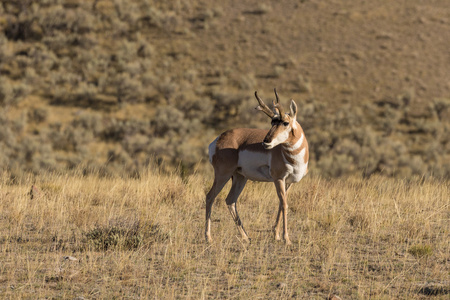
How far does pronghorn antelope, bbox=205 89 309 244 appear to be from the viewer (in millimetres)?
7363

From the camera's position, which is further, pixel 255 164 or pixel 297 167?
pixel 255 164

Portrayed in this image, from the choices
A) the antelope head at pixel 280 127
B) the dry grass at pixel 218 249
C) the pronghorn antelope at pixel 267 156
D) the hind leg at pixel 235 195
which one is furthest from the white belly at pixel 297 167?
the hind leg at pixel 235 195

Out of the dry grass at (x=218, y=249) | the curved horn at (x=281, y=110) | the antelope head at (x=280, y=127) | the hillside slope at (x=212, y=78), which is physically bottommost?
the hillside slope at (x=212, y=78)

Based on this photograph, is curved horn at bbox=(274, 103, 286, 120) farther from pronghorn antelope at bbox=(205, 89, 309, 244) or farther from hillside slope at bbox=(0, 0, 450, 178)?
hillside slope at bbox=(0, 0, 450, 178)

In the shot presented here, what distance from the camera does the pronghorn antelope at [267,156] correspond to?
7363 millimetres

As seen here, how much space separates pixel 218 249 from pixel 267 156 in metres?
1.69

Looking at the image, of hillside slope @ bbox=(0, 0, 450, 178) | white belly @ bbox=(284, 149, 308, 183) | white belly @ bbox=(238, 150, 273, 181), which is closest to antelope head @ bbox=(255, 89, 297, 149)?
white belly @ bbox=(284, 149, 308, 183)

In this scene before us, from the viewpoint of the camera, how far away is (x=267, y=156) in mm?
7781

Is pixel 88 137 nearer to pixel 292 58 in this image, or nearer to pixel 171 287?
pixel 292 58

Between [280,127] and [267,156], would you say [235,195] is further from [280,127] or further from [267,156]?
[280,127]

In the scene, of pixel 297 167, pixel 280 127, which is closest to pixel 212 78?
pixel 297 167

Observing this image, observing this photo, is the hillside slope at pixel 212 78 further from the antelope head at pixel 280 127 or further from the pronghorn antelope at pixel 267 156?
the antelope head at pixel 280 127

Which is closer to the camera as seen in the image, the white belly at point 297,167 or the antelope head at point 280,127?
the antelope head at point 280,127

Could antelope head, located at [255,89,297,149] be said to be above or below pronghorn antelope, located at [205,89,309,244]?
above
